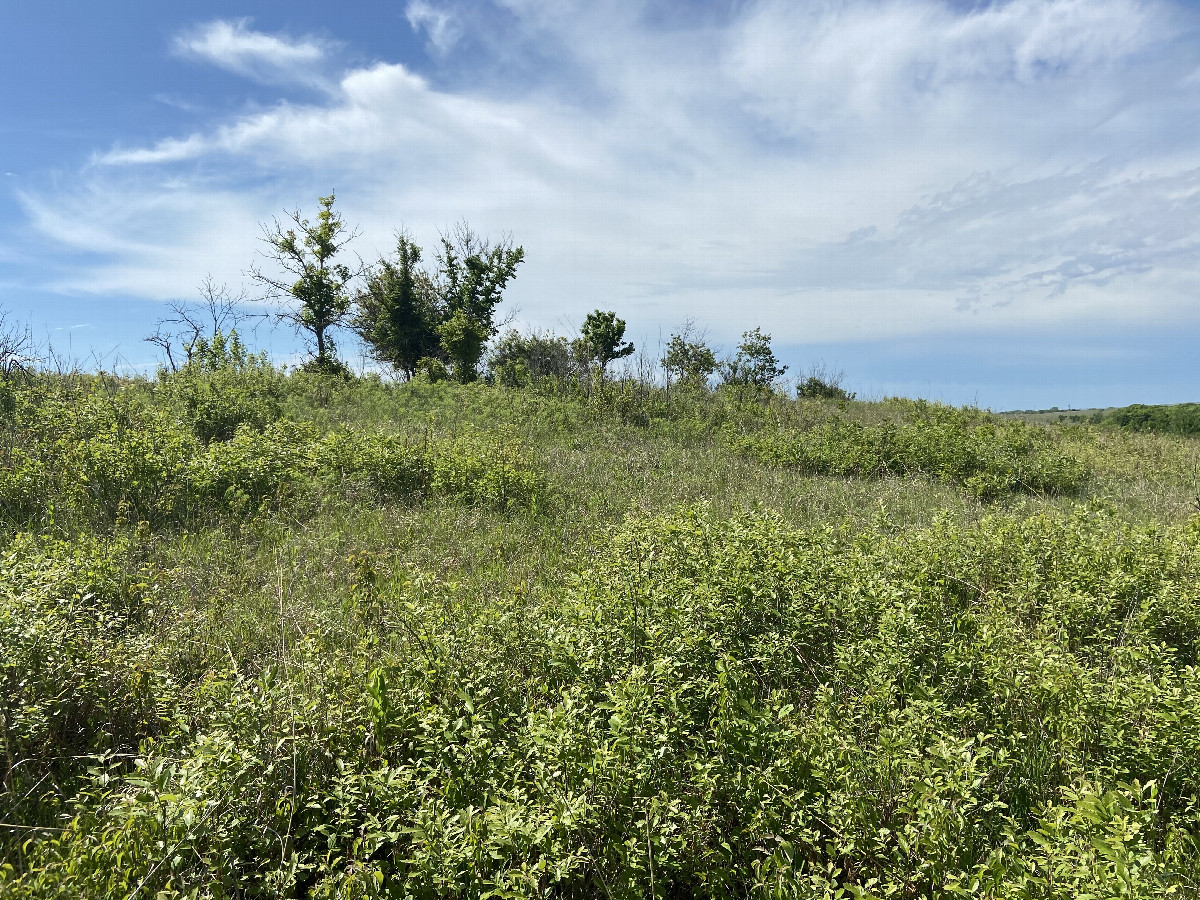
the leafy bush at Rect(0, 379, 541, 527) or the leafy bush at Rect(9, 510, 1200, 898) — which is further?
the leafy bush at Rect(0, 379, 541, 527)

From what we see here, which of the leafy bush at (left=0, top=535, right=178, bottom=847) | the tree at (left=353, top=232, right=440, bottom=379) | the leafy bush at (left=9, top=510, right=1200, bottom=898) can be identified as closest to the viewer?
the leafy bush at (left=9, top=510, right=1200, bottom=898)

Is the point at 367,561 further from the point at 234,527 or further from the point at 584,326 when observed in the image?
the point at 584,326

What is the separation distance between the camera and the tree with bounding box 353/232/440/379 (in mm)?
29875

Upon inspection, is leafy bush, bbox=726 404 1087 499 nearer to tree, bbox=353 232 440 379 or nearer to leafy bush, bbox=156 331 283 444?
leafy bush, bbox=156 331 283 444

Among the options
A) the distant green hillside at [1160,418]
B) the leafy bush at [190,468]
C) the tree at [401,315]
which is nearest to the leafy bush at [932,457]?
the leafy bush at [190,468]

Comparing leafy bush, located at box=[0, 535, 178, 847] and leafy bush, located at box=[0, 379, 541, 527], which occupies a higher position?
leafy bush, located at box=[0, 379, 541, 527]

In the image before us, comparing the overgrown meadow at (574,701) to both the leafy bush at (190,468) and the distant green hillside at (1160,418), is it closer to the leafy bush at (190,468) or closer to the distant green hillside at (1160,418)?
the leafy bush at (190,468)

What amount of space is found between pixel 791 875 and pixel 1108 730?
178 centimetres

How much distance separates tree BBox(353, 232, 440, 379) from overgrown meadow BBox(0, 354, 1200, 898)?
23.8m

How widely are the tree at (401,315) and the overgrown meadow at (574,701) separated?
938 inches

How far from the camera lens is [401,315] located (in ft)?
98.1

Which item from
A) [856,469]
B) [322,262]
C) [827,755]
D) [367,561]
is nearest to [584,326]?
[322,262]

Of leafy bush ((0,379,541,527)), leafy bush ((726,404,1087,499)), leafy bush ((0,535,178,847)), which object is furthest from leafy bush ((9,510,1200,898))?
leafy bush ((726,404,1087,499))

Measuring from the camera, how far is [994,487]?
988cm
